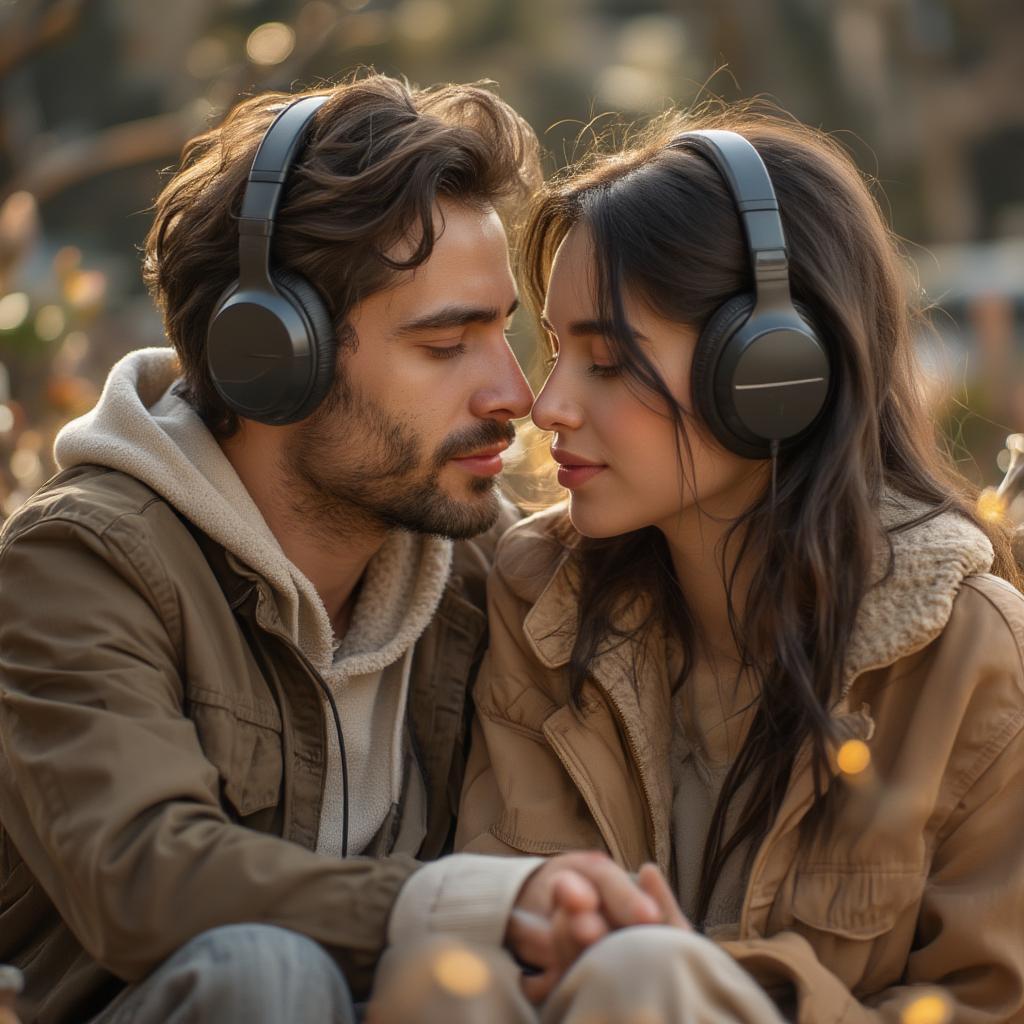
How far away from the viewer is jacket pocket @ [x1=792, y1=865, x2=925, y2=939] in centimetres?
204

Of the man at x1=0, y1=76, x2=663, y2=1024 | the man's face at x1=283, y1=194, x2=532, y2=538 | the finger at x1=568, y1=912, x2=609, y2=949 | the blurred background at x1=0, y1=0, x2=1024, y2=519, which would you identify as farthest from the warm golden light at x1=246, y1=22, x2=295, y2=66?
the blurred background at x1=0, y1=0, x2=1024, y2=519

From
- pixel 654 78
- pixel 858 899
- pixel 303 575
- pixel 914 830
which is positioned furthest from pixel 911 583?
pixel 654 78

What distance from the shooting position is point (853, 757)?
211 cm

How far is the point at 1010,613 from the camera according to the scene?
6.88ft

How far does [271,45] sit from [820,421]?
334cm

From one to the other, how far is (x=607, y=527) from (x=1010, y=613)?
2.08 feet

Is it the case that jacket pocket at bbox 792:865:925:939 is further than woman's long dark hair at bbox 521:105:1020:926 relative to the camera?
No

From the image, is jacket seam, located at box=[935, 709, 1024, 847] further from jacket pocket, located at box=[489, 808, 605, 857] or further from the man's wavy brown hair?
the man's wavy brown hair

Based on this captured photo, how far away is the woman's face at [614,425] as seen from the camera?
7.31ft

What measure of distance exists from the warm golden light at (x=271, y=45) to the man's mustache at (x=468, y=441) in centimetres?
269

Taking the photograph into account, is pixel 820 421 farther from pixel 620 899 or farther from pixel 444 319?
pixel 620 899

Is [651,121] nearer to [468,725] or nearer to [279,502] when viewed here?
[279,502]

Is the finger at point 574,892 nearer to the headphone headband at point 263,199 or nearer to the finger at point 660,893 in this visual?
the finger at point 660,893

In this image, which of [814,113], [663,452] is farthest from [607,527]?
[814,113]
